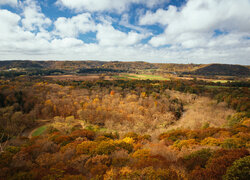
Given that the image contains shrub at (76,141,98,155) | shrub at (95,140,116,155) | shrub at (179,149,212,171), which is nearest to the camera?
shrub at (179,149,212,171)

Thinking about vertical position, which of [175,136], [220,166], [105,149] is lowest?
[175,136]

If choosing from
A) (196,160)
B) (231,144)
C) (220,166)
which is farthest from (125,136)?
(220,166)

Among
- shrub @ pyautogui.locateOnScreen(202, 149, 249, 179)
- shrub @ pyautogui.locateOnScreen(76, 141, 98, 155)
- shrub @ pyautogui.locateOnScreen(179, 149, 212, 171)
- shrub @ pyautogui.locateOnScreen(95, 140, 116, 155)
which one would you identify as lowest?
shrub @ pyautogui.locateOnScreen(76, 141, 98, 155)

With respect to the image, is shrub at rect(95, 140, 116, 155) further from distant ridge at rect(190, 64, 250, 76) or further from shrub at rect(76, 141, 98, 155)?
distant ridge at rect(190, 64, 250, 76)

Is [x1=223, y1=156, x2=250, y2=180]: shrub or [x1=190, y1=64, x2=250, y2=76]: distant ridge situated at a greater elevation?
[x1=190, y1=64, x2=250, y2=76]: distant ridge

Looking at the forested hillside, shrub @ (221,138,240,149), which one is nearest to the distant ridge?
the forested hillside

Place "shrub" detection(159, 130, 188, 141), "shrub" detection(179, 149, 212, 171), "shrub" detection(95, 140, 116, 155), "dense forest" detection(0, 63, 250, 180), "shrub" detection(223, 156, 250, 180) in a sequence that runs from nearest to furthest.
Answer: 1. "shrub" detection(223, 156, 250, 180)
2. "dense forest" detection(0, 63, 250, 180)
3. "shrub" detection(179, 149, 212, 171)
4. "shrub" detection(95, 140, 116, 155)
5. "shrub" detection(159, 130, 188, 141)

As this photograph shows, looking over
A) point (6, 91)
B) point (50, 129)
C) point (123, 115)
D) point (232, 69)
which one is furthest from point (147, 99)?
point (232, 69)

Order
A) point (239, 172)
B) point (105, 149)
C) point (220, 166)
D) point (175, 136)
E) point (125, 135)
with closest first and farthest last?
1. point (239, 172)
2. point (220, 166)
3. point (105, 149)
4. point (175, 136)
5. point (125, 135)

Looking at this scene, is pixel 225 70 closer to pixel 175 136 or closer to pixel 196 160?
pixel 175 136
